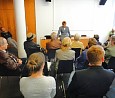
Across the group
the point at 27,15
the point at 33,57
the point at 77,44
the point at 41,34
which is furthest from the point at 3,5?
the point at 33,57

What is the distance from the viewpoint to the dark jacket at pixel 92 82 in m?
1.90

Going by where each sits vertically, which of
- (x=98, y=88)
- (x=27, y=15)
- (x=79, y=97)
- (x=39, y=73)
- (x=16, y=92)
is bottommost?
(x=16, y=92)

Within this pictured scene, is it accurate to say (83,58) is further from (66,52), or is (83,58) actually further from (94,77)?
(94,77)

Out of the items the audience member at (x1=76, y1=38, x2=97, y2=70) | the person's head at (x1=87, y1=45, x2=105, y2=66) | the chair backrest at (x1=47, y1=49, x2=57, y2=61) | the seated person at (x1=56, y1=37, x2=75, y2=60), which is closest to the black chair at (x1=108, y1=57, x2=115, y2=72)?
the audience member at (x1=76, y1=38, x2=97, y2=70)

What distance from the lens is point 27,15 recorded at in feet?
26.5

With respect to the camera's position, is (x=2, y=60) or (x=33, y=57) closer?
(x=33, y=57)

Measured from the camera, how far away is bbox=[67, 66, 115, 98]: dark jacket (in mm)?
1901

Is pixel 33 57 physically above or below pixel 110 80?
above

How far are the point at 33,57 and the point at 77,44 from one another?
281 cm

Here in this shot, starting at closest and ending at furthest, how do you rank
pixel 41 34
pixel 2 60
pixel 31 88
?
pixel 31 88 < pixel 2 60 < pixel 41 34

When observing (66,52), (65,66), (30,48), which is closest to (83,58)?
(66,52)

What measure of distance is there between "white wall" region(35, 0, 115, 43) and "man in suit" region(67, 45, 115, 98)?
264 inches

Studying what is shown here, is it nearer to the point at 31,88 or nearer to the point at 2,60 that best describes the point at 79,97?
the point at 31,88

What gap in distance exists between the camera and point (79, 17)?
8477 mm
